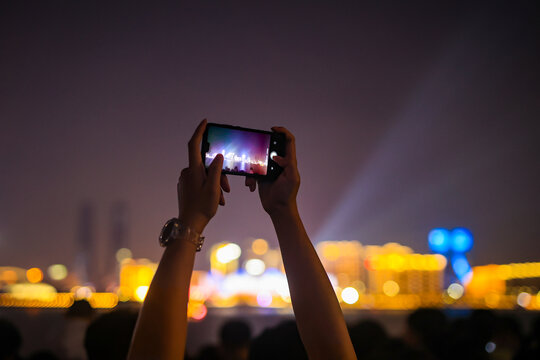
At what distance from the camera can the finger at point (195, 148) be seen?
5.74ft

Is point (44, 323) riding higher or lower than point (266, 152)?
higher

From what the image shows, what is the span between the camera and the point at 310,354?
183cm

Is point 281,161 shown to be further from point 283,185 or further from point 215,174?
point 215,174

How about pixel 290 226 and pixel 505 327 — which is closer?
pixel 290 226

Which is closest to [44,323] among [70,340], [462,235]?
[462,235]

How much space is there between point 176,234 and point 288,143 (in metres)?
0.74

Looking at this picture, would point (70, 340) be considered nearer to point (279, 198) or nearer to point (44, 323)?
point (279, 198)

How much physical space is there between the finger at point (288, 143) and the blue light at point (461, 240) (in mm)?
61984

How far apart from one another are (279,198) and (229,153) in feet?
0.90

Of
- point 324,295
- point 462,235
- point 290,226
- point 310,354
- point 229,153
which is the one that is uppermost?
point 462,235

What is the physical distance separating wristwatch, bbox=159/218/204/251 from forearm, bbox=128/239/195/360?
29mm

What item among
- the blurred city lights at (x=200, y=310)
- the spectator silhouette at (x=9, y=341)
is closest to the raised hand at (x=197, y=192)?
the spectator silhouette at (x=9, y=341)

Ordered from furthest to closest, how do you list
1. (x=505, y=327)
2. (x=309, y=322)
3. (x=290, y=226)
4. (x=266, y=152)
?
(x=505, y=327)
(x=266, y=152)
(x=290, y=226)
(x=309, y=322)

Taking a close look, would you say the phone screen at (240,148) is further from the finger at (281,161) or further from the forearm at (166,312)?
the forearm at (166,312)
